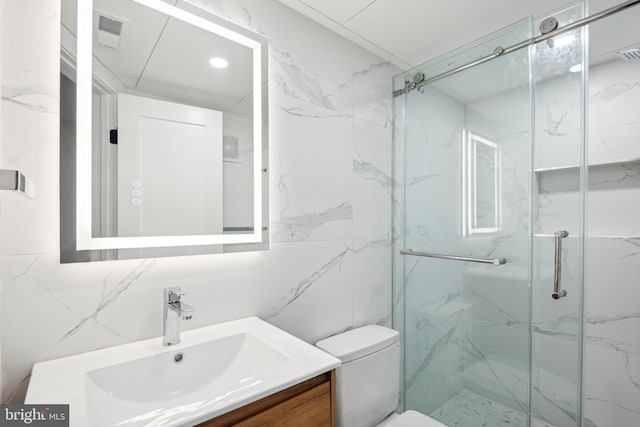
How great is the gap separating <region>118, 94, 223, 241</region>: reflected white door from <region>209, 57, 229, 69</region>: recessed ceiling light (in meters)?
0.18

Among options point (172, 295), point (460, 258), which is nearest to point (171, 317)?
point (172, 295)

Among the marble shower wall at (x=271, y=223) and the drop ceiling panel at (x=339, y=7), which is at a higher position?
the drop ceiling panel at (x=339, y=7)

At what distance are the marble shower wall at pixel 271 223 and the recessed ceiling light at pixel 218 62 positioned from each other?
17 centimetres

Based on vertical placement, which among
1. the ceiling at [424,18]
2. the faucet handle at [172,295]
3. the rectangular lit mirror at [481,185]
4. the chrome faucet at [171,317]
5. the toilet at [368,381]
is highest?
the ceiling at [424,18]

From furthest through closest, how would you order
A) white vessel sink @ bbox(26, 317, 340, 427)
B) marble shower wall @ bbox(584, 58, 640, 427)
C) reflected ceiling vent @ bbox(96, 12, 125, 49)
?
marble shower wall @ bbox(584, 58, 640, 427) → reflected ceiling vent @ bbox(96, 12, 125, 49) → white vessel sink @ bbox(26, 317, 340, 427)

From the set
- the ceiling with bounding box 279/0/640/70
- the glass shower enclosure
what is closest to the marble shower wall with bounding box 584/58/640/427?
the ceiling with bounding box 279/0/640/70

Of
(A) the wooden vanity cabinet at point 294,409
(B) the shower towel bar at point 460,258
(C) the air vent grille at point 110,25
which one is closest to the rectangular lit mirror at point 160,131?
(C) the air vent grille at point 110,25

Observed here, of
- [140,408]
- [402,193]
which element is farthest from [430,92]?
[140,408]

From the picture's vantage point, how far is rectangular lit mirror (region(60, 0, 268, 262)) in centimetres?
93

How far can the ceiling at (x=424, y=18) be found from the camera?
1357 millimetres

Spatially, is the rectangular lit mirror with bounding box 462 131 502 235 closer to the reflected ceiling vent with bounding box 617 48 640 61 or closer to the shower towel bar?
the shower towel bar

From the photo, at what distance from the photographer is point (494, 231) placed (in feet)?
4.81

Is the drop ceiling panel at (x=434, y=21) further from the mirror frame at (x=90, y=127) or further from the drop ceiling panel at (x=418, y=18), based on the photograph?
the mirror frame at (x=90, y=127)

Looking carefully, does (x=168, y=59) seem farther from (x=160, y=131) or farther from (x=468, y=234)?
(x=468, y=234)
